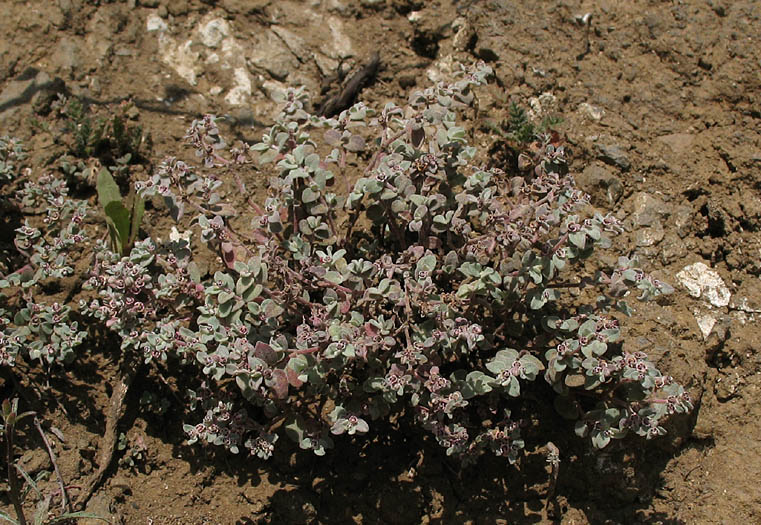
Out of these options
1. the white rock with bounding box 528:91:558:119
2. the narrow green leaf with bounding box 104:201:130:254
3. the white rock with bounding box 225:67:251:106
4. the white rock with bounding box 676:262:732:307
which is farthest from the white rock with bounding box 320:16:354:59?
the white rock with bounding box 676:262:732:307

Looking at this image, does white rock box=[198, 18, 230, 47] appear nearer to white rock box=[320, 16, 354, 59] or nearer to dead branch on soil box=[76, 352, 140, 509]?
white rock box=[320, 16, 354, 59]

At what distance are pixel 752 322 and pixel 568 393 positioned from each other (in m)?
1.29

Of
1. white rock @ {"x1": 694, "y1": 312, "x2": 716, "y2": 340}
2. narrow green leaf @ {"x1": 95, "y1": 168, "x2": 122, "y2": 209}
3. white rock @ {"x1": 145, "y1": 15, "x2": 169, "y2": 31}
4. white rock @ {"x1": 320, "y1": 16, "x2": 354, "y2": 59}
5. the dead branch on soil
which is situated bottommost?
the dead branch on soil

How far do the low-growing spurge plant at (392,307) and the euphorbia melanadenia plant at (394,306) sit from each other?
0.01m

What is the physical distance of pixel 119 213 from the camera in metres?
3.97

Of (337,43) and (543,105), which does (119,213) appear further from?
(543,105)

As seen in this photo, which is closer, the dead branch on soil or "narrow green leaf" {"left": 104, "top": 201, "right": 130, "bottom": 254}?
the dead branch on soil

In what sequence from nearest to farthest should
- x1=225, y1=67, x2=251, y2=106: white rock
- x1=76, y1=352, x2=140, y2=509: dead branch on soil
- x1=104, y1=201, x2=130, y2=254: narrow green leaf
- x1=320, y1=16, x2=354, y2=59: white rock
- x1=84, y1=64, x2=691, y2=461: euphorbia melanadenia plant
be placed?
x1=84, y1=64, x2=691, y2=461: euphorbia melanadenia plant
x1=76, y1=352, x2=140, y2=509: dead branch on soil
x1=104, y1=201, x2=130, y2=254: narrow green leaf
x1=225, y1=67, x2=251, y2=106: white rock
x1=320, y1=16, x2=354, y2=59: white rock

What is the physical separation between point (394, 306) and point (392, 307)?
206 mm

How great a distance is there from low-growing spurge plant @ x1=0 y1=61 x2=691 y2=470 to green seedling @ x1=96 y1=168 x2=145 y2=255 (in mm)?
147

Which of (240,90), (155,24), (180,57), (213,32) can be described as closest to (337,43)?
(240,90)

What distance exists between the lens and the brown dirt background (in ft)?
12.5

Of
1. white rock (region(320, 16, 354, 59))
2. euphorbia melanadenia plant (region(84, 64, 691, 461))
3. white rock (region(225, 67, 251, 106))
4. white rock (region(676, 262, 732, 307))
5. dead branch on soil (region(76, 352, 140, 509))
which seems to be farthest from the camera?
white rock (region(320, 16, 354, 59))

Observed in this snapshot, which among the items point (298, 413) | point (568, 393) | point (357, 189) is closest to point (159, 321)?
point (298, 413)
